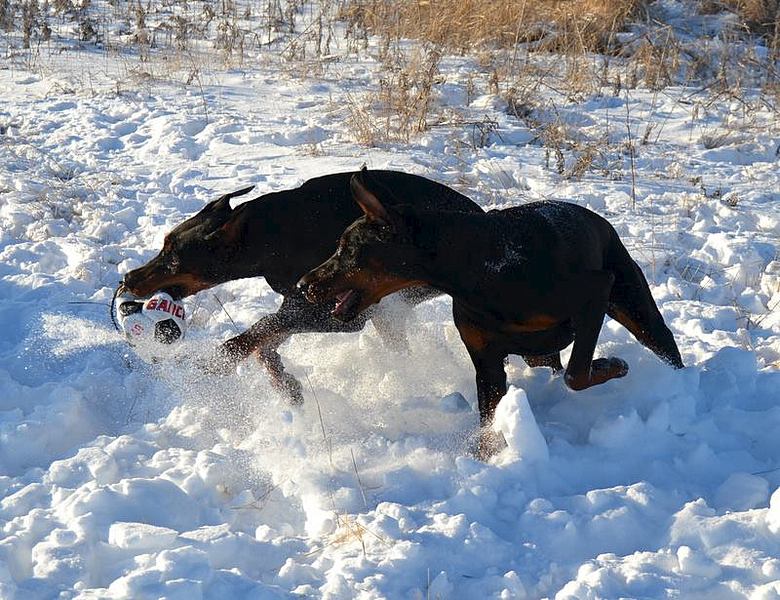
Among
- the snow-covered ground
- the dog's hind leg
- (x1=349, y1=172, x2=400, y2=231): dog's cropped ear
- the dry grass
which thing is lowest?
the snow-covered ground

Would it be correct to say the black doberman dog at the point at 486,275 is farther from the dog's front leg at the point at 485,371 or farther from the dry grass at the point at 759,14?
the dry grass at the point at 759,14

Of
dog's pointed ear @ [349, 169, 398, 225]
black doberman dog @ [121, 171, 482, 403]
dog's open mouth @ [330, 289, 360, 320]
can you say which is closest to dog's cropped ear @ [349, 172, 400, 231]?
dog's pointed ear @ [349, 169, 398, 225]

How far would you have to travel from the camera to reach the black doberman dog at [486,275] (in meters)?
3.96

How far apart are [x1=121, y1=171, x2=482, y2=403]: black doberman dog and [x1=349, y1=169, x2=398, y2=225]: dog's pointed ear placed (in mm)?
697

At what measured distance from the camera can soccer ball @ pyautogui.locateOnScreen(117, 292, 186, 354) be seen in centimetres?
470

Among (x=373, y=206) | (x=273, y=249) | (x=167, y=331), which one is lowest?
(x=167, y=331)

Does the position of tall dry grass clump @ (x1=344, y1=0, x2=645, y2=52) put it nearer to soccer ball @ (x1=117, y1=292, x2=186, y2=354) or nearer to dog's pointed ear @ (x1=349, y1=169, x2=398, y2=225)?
soccer ball @ (x1=117, y1=292, x2=186, y2=354)

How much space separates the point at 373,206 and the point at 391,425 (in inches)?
41.2

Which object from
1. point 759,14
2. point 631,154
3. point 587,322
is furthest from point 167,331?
point 759,14

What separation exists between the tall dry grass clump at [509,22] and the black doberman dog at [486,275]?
6.30 m

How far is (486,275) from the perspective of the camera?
3975 millimetres

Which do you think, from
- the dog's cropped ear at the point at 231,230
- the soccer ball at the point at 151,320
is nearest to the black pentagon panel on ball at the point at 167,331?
the soccer ball at the point at 151,320

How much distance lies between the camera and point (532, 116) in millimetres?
8695

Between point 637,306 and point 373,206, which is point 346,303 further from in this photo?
point 637,306
